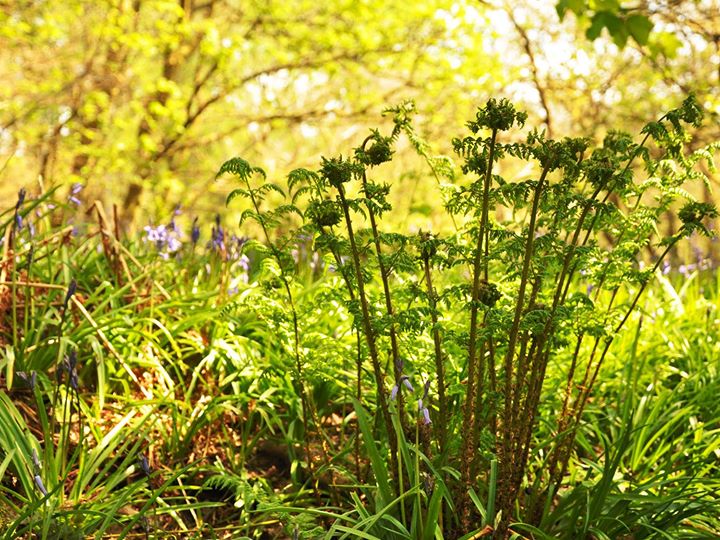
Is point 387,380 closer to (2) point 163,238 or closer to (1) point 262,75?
(2) point 163,238

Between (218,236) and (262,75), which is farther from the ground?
(262,75)

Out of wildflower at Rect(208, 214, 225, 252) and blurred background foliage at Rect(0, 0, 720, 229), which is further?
blurred background foliage at Rect(0, 0, 720, 229)

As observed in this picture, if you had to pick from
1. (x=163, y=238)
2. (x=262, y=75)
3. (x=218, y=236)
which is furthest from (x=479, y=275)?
(x=262, y=75)

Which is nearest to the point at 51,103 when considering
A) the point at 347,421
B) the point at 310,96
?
the point at 310,96

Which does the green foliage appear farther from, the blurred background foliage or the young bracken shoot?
the blurred background foliage

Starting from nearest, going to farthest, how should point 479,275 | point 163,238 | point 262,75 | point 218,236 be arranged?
point 479,275 < point 218,236 < point 163,238 < point 262,75

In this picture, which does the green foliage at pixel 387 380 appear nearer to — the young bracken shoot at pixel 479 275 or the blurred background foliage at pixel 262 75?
the young bracken shoot at pixel 479 275

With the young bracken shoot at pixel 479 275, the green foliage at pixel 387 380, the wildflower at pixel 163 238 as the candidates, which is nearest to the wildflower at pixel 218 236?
the green foliage at pixel 387 380

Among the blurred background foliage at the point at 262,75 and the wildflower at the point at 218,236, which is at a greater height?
the blurred background foliage at the point at 262,75

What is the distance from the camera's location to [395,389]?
1971 mm

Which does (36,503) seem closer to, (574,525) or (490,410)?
(490,410)

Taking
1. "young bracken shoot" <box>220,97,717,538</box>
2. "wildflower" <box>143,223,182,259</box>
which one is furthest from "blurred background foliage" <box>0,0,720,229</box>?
"young bracken shoot" <box>220,97,717,538</box>

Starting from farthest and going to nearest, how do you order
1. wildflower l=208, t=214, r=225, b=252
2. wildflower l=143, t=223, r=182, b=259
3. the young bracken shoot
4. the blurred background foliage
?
the blurred background foliage < wildflower l=143, t=223, r=182, b=259 < wildflower l=208, t=214, r=225, b=252 < the young bracken shoot

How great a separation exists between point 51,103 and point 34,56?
1.11m
